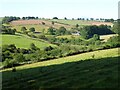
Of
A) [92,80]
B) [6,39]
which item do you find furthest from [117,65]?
[6,39]

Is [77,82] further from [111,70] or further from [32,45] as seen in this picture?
[32,45]

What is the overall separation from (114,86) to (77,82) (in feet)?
14.7

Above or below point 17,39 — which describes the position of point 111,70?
above

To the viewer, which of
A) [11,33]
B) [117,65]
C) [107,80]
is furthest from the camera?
[11,33]

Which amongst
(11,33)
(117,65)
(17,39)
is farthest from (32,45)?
(117,65)

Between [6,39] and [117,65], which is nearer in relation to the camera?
[117,65]

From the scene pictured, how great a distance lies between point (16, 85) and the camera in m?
29.0

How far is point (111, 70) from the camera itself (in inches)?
1108

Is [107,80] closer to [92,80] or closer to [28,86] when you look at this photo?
[92,80]

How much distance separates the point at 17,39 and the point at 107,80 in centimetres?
13777

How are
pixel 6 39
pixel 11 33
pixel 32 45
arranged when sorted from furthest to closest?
pixel 11 33, pixel 6 39, pixel 32 45

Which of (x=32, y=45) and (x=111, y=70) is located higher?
(x=111, y=70)

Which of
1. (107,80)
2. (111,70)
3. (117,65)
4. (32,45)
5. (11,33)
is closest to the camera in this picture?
(107,80)

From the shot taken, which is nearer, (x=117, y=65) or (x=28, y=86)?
(x=28, y=86)
